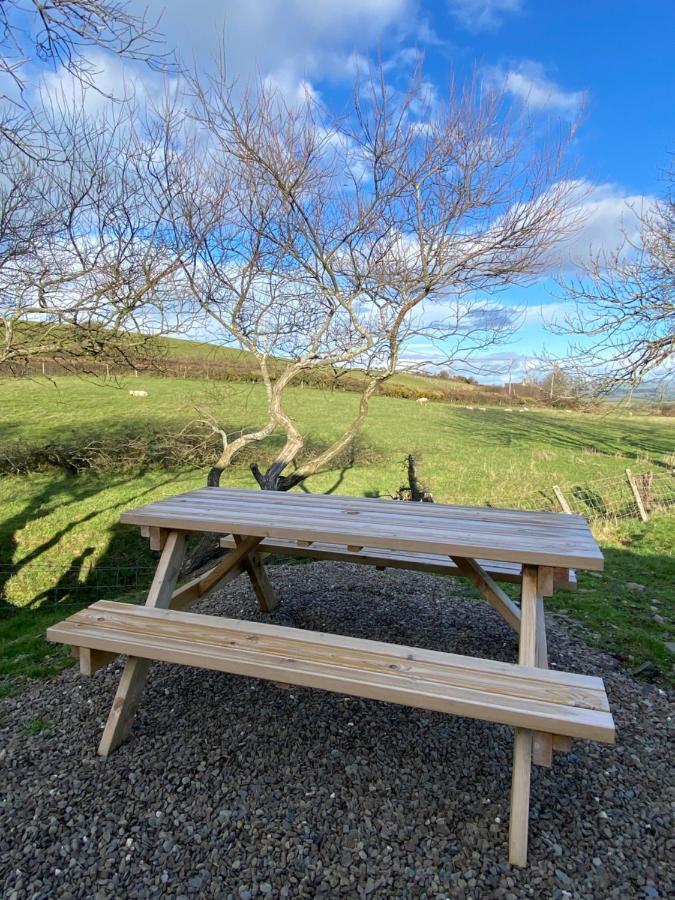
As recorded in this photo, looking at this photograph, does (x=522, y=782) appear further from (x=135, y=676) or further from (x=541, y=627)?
(x=135, y=676)

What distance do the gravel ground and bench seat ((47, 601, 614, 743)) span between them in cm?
50

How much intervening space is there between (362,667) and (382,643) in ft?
0.49

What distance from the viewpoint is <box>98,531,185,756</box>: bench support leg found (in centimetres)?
225

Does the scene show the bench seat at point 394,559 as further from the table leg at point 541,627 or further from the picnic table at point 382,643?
the table leg at point 541,627

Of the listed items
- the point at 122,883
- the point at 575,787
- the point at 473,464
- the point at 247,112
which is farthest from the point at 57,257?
the point at 473,464

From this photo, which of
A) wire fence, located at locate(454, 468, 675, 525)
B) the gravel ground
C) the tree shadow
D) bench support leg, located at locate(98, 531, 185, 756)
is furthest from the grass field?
bench support leg, located at locate(98, 531, 185, 756)

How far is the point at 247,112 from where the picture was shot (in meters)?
5.19

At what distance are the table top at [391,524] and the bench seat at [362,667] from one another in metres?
0.43

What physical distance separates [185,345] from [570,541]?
5.83 metres

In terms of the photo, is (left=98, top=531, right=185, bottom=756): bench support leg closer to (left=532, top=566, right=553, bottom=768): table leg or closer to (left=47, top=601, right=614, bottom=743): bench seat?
(left=47, top=601, right=614, bottom=743): bench seat

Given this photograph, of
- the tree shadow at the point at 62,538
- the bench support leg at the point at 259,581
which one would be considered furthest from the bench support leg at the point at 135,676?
the tree shadow at the point at 62,538

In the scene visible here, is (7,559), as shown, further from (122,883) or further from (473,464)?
(473,464)

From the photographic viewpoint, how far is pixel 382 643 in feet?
6.64

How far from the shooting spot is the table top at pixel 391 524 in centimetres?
211
